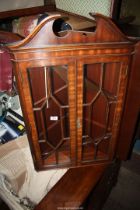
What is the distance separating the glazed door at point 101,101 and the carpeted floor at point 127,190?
0.41 m

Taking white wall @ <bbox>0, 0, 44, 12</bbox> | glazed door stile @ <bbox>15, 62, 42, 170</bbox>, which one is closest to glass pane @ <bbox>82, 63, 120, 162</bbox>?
glazed door stile @ <bbox>15, 62, 42, 170</bbox>

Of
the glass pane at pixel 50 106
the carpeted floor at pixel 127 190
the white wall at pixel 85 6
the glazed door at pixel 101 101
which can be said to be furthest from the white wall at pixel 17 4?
the carpeted floor at pixel 127 190

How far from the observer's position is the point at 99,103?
3.83 feet

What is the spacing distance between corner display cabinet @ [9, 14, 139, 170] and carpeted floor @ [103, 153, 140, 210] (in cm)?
40

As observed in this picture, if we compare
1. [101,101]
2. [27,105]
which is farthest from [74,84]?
[101,101]

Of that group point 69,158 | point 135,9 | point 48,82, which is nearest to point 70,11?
point 135,9

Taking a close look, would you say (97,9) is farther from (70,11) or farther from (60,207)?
(60,207)

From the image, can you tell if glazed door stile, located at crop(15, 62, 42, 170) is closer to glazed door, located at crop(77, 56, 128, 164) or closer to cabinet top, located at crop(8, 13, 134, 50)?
cabinet top, located at crop(8, 13, 134, 50)

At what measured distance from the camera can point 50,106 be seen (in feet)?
3.73

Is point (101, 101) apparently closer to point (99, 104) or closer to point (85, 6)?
point (99, 104)

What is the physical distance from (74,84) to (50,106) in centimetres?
33

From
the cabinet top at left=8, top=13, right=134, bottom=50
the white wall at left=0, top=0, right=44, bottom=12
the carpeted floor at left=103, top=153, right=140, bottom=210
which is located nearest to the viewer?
the cabinet top at left=8, top=13, right=134, bottom=50

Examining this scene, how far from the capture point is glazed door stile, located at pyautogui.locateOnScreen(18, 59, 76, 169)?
0.83m

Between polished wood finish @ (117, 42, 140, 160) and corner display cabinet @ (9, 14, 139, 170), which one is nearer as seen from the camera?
corner display cabinet @ (9, 14, 139, 170)
